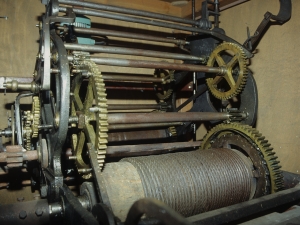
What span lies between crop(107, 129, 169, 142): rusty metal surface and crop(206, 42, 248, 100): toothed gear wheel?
2.40ft

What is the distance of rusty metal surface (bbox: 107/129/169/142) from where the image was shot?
2.42 meters

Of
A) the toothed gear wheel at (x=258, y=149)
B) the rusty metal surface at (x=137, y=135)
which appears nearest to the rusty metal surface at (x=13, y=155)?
the rusty metal surface at (x=137, y=135)

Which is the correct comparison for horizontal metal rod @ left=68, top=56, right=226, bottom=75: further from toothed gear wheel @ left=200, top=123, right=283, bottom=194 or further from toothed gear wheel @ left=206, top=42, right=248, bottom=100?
toothed gear wheel @ left=200, top=123, right=283, bottom=194

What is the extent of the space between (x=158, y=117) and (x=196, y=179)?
16.9 inches

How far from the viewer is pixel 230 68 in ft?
6.42

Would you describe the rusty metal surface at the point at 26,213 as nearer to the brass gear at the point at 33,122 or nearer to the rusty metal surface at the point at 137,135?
the brass gear at the point at 33,122

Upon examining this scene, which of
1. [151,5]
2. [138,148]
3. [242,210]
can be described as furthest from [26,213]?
[151,5]

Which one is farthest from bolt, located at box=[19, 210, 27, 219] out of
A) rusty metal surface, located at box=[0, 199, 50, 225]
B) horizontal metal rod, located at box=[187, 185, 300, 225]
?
horizontal metal rod, located at box=[187, 185, 300, 225]

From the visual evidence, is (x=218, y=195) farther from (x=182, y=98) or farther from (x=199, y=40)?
(x=182, y=98)

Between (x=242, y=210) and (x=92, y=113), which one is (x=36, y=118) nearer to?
(x=92, y=113)

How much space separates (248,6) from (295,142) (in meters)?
1.27

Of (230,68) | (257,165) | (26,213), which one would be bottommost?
(26,213)

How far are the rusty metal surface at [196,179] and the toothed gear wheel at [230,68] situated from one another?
1.61 feet

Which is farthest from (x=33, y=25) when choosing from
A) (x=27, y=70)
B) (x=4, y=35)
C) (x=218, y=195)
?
(x=218, y=195)
